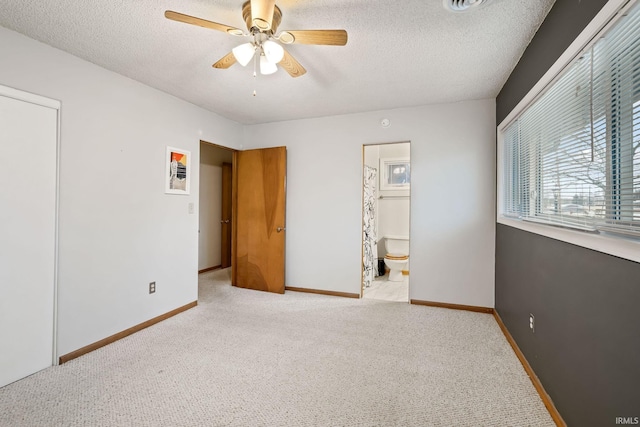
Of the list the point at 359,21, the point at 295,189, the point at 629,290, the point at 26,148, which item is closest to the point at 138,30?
the point at 26,148

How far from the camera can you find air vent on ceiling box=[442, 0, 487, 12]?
170 cm

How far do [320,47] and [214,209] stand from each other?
4.16m

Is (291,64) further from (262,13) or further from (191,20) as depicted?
(191,20)

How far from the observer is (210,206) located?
5570 millimetres

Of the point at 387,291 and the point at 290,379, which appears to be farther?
the point at 387,291

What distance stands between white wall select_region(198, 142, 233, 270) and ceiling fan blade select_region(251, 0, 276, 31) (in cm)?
392

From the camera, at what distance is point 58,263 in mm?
2285

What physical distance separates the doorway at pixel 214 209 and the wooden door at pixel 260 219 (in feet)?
4.11

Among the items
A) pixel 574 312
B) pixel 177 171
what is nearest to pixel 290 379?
pixel 574 312

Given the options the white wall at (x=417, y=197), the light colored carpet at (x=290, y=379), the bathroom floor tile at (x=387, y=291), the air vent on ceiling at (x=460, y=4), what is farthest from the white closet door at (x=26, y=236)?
the bathroom floor tile at (x=387, y=291)

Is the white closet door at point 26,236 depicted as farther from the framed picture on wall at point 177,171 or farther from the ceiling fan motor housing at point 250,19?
the ceiling fan motor housing at point 250,19

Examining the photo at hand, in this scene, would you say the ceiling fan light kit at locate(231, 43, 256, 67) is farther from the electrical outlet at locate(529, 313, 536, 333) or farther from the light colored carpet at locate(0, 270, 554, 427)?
the electrical outlet at locate(529, 313, 536, 333)

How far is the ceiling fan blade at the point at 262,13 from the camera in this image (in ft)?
5.12

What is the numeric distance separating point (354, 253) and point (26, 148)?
3.30 m
